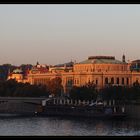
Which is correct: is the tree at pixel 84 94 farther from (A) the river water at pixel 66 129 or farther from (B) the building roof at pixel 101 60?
(A) the river water at pixel 66 129

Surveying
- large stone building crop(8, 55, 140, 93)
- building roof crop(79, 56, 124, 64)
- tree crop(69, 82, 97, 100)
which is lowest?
tree crop(69, 82, 97, 100)

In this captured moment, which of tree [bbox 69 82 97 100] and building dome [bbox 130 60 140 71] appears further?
building dome [bbox 130 60 140 71]

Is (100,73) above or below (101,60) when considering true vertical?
below

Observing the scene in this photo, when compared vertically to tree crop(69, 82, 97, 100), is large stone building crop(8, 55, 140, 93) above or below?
above

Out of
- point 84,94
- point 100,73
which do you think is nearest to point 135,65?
point 100,73

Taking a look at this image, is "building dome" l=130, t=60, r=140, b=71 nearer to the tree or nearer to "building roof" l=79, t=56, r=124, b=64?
"building roof" l=79, t=56, r=124, b=64

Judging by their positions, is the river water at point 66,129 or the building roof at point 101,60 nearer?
the river water at point 66,129

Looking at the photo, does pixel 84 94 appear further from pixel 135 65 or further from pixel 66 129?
pixel 135 65

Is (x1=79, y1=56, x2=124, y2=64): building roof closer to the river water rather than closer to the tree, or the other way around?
the tree

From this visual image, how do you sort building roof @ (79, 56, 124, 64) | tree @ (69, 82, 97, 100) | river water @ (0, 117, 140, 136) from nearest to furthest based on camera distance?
river water @ (0, 117, 140, 136)
tree @ (69, 82, 97, 100)
building roof @ (79, 56, 124, 64)

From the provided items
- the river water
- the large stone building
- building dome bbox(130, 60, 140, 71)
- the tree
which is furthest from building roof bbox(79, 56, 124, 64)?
Result: the river water

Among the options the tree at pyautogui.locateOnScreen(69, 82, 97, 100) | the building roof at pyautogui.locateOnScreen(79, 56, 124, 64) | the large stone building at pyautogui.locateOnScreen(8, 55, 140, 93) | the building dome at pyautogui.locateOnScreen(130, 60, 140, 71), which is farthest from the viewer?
the building dome at pyautogui.locateOnScreen(130, 60, 140, 71)

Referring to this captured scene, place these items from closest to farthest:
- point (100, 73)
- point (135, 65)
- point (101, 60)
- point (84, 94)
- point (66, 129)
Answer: point (66, 129)
point (84, 94)
point (100, 73)
point (101, 60)
point (135, 65)

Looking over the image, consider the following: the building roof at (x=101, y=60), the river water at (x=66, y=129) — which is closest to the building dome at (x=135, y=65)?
the building roof at (x=101, y=60)
